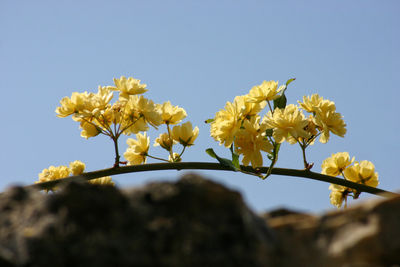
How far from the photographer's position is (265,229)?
2.23 ft

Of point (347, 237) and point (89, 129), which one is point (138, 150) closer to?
point (89, 129)

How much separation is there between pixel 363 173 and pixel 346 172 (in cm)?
8

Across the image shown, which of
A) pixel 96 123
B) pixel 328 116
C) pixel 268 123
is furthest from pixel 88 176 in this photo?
pixel 328 116

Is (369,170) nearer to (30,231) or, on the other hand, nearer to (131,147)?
(131,147)

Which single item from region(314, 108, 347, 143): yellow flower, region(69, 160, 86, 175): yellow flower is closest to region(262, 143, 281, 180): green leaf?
region(314, 108, 347, 143): yellow flower

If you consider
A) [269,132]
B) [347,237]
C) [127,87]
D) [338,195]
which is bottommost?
[347,237]

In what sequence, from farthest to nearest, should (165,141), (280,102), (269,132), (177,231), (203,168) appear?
(165,141)
(280,102)
(269,132)
(203,168)
(177,231)

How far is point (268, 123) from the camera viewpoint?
2014mm

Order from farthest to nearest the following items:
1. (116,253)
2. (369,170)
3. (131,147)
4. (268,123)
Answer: (131,147) → (369,170) → (268,123) → (116,253)

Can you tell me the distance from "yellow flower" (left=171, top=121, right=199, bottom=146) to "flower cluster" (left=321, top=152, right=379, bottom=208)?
2.22ft

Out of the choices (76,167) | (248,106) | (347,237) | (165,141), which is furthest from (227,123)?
(347,237)

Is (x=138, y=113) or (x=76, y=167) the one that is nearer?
(x=138, y=113)

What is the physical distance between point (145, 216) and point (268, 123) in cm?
142

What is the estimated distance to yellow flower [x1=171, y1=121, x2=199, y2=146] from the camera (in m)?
2.31
